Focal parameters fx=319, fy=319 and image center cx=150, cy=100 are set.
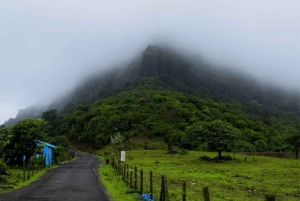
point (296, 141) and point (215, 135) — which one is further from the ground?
point (215, 135)

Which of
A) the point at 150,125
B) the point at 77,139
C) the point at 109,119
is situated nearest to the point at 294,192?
the point at 150,125

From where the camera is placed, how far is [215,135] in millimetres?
54250

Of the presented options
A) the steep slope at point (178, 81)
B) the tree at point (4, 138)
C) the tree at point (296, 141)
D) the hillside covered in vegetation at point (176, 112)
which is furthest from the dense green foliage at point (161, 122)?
the tree at point (4, 138)

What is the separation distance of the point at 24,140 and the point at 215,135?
3220 cm

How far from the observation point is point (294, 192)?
21766 millimetres

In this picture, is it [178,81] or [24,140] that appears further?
[178,81]

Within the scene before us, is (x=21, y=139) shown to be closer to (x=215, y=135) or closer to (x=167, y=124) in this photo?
(x=215, y=135)

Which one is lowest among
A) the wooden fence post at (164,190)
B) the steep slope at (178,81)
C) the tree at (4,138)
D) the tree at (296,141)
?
the tree at (296,141)

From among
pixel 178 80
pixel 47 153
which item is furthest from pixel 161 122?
pixel 178 80

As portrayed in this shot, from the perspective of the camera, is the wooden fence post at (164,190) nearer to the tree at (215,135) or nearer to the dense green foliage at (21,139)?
the dense green foliage at (21,139)

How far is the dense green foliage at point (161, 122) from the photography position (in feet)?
297

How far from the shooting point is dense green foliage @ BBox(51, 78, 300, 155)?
90438mm

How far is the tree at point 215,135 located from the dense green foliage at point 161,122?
1697 centimetres

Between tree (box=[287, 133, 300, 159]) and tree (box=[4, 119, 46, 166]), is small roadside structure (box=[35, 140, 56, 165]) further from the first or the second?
tree (box=[287, 133, 300, 159])
